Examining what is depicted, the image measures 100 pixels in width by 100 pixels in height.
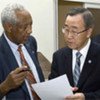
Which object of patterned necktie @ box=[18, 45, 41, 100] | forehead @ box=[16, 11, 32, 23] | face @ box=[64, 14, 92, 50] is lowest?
patterned necktie @ box=[18, 45, 41, 100]

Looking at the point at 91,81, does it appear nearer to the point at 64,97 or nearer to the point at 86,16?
the point at 64,97

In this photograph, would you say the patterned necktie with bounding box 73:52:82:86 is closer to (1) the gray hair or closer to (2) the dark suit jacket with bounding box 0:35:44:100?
(2) the dark suit jacket with bounding box 0:35:44:100

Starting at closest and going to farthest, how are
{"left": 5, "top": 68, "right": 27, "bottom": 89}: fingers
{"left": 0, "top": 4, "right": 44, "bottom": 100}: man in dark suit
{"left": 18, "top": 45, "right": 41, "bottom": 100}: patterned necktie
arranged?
{"left": 5, "top": 68, "right": 27, "bottom": 89}: fingers < {"left": 0, "top": 4, "right": 44, "bottom": 100}: man in dark suit < {"left": 18, "top": 45, "right": 41, "bottom": 100}: patterned necktie

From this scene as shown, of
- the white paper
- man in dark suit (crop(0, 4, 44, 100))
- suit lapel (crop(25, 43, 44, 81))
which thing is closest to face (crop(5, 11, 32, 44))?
man in dark suit (crop(0, 4, 44, 100))

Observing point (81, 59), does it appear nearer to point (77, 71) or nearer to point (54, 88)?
point (77, 71)

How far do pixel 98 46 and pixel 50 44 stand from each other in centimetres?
262

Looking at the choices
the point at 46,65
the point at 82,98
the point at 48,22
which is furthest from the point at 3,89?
the point at 48,22

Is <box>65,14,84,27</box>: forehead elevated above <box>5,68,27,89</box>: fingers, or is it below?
above

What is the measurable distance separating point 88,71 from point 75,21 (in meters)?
0.36

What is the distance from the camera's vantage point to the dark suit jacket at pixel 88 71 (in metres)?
2.10

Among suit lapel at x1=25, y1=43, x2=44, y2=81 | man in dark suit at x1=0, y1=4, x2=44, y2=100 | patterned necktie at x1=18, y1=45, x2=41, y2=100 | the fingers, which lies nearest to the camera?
the fingers

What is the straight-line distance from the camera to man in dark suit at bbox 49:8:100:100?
6.91ft

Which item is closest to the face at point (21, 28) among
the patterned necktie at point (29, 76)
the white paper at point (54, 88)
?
the patterned necktie at point (29, 76)

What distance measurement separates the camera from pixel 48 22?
472 centimetres
